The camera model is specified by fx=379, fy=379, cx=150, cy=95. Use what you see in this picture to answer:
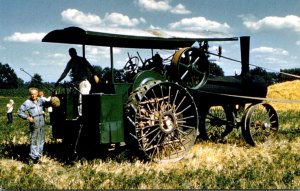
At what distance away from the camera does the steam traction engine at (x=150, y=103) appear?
7629 millimetres

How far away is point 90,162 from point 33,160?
128cm

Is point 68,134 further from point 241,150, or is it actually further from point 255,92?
point 255,92

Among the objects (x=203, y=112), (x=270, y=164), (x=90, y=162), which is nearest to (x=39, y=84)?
Answer: (x=90, y=162)

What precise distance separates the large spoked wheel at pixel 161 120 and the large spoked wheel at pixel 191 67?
544 millimetres

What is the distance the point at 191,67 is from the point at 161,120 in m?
1.65

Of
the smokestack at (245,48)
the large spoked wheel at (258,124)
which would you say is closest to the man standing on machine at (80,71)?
the large spoked wheel at (258,124)

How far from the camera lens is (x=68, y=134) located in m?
8.52

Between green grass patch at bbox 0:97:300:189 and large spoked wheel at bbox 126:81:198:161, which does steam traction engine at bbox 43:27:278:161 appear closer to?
large spoked wheel at bbox 126:81:198:161

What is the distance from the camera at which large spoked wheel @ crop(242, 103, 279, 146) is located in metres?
9.86

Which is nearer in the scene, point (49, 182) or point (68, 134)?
point (49, 182)

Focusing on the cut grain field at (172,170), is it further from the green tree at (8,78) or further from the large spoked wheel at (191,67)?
the green tree at (8,78)

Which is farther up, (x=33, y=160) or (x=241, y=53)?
(x=241, y=53)

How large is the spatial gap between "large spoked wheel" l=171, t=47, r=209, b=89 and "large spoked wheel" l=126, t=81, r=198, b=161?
21.4 inches

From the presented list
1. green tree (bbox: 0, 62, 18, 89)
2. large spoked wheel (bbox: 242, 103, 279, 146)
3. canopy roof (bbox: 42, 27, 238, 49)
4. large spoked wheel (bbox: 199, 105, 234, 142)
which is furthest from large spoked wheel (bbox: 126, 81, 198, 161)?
green tree (bbox: 0, 62, 18, 89)
